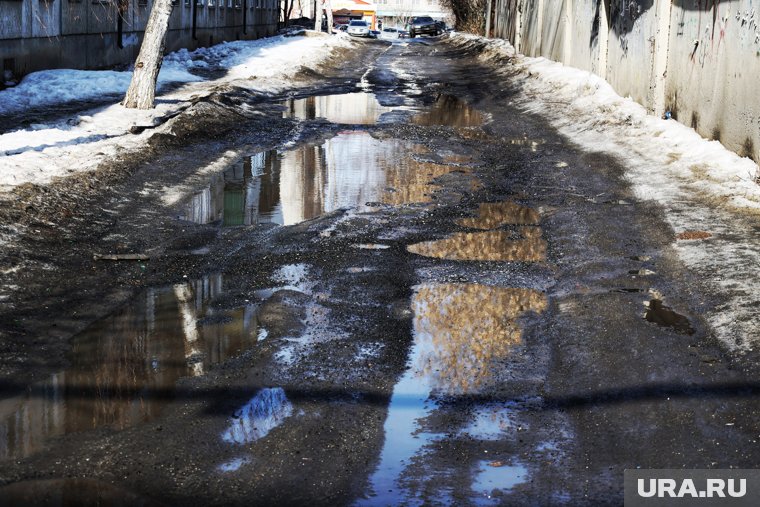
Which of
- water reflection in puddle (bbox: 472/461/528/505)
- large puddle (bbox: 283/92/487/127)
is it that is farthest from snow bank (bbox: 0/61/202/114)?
water reflection in puddle (bbox: 472/461/528/505)

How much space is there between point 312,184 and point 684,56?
23.1 feet

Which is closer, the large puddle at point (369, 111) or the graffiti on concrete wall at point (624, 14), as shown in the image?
the graffiti on concrete wall at point (624, 14)

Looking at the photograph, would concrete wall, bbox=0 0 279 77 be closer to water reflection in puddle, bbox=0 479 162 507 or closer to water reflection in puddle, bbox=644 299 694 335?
water reflection in puddle, bbox=644 299 694 335

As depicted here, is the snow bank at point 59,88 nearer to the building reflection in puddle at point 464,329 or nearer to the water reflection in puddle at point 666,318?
the building reflection in puddle at point 464,329

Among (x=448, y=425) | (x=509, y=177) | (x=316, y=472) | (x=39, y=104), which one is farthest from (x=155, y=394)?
(x=39, y=104)

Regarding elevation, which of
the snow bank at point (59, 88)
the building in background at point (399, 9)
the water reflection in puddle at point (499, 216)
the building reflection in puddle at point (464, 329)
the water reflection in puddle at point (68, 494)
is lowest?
the water reflection in puddle at point (68, 494)

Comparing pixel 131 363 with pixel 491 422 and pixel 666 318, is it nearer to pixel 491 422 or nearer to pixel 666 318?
pixel 491 422

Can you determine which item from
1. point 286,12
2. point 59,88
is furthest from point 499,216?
point 286,12

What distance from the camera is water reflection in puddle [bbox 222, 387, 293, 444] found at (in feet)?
15.3

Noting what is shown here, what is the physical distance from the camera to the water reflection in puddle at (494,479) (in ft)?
13.3

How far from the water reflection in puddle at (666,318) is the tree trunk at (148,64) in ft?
39.7

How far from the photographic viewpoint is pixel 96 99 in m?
18.2

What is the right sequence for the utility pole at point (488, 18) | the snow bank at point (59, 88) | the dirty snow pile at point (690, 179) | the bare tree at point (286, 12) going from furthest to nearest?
1. the bare tree at point (286, 12)
2. the utility pole at point (488, 18)
3. the snow bank at point (59, 88)
4. the dirty snow pile at point (690, 179)

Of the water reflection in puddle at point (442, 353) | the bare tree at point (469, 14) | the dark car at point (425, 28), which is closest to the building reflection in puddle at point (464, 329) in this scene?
the water reflection in puddle at point (442, 353)
